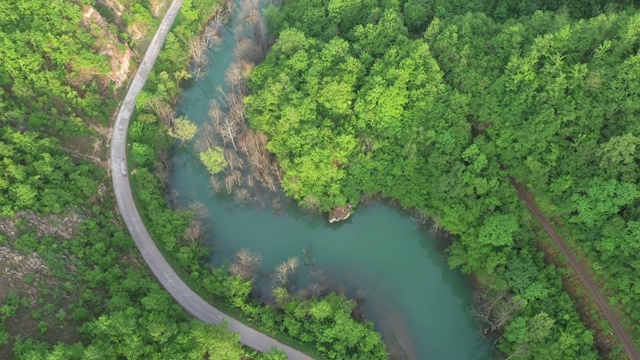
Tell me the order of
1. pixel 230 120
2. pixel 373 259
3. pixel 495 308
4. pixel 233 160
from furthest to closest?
pixel 230 120 → pixel 233 160 → pixel 373 259 → pixel 495 308

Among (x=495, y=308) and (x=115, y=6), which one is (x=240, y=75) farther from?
(x=495, y=308)

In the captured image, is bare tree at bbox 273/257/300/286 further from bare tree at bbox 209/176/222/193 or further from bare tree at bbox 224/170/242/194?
bare tree at bbox 209/176/222/193

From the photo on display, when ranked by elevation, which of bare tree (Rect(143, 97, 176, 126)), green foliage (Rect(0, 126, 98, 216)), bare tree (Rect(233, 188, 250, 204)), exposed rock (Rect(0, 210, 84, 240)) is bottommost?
exposed rock (Rect(0, 210, 84, 240))

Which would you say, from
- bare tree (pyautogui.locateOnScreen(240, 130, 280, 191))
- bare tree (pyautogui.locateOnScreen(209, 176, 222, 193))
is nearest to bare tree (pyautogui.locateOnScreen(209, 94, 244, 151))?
bare tree (pyautogui.locateOnScreen(240, 130, 280, 191))

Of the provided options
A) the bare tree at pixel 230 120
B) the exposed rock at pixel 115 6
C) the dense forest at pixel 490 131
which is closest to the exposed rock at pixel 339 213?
the dense forest at pixel 490 131

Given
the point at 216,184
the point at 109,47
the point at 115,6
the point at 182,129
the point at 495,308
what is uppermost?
the point at 495,308

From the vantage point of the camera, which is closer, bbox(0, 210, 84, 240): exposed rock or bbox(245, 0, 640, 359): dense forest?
bbox(245, 0, 640, 359): dense forest

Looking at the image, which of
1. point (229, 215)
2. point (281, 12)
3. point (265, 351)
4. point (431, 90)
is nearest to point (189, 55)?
point (281, 12)

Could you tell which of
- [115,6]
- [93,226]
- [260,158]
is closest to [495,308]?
[260,158]
